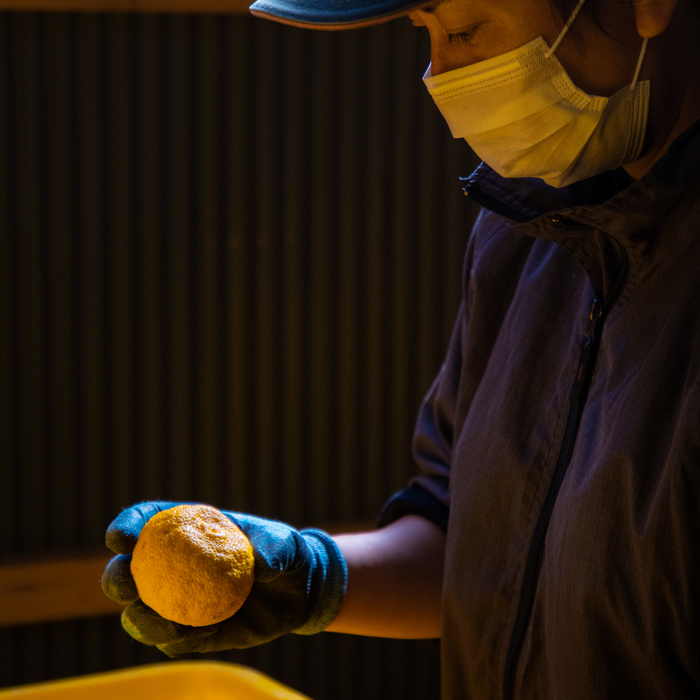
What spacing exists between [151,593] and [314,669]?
95.3 inches

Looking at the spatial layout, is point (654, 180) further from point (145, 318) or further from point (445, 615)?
point (145, 318)

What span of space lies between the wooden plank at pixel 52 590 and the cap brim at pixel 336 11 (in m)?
2.52

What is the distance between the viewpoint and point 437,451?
1.38m

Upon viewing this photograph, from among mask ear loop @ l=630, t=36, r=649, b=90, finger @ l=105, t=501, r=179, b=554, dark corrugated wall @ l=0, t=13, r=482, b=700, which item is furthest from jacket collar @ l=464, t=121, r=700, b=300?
dark corrugated wall @ l=0, t=13, r=482, b=700

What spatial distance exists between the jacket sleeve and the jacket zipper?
29 centimetres

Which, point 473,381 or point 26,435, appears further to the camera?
point 26,435

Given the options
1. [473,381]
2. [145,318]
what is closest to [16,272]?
[145,318]

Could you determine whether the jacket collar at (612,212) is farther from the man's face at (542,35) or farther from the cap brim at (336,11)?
the cap brim at (336,11)

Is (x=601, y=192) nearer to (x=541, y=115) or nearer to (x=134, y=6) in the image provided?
(x=541, y=115)

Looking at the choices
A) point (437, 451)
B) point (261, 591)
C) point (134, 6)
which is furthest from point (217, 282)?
point (261, 591)

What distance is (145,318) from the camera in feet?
10.2

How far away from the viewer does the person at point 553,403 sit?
896 millimetres

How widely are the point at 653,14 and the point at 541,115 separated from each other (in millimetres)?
196

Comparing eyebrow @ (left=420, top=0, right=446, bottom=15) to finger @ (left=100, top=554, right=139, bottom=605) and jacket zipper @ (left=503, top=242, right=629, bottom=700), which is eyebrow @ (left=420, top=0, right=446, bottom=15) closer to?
jacket zipper @ (left=503, top=242, right=629, bottom=700)
